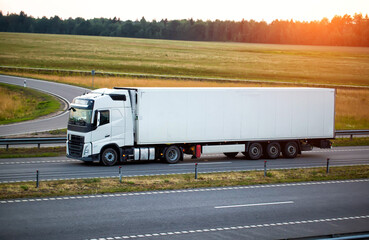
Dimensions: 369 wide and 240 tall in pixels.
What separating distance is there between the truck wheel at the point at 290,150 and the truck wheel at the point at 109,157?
969 cm

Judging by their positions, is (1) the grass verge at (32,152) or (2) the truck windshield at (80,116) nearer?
(2) the truck windshield at (80,116)

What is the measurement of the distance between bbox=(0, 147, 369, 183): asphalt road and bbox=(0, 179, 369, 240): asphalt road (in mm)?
4264

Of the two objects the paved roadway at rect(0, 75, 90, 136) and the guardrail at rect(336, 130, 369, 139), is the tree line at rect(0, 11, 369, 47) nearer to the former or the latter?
the paved roadway at rect(0, 75, 90, 136)

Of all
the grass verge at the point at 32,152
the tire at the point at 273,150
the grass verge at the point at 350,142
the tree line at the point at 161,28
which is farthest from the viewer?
Result: the tree line at the point at 161,28

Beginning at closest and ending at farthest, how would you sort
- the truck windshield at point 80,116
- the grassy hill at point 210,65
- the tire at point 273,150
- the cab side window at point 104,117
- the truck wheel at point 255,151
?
the truck windshield at point 80,116 → the cab side window at point 104,117 → the truck wheel at point 255,151 → the tire at point 273,150 → the grassy hill at point 210,65

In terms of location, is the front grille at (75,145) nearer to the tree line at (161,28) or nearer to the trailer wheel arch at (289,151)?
the trailer wheel arch at (289,151)

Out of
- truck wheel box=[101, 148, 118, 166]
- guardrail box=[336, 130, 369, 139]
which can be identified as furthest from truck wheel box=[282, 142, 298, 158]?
truck wheel box=[101, 148, 118, 166]

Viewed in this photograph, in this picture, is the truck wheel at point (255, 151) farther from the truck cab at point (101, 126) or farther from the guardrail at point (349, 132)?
the guardrail at point (349, 132)

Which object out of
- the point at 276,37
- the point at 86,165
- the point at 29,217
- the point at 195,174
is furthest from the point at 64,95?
the point at 276,37

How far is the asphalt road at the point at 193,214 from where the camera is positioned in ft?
42.1

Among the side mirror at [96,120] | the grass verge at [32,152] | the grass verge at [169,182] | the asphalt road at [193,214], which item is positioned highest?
the side mirror at [96,120]

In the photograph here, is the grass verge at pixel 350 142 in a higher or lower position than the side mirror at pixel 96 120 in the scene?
lower

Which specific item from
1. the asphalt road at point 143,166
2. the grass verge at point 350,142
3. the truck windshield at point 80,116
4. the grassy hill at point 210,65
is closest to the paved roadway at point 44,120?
the grassy hill at point 210,65

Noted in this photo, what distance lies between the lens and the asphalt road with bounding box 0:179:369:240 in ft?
42.1
